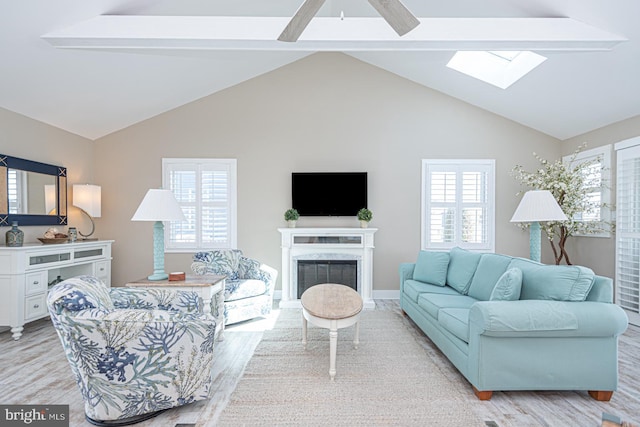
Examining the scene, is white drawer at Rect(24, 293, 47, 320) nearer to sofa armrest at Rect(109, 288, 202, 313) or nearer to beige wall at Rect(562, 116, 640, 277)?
sofa armrest at Rect(109, 288, 202, 313)

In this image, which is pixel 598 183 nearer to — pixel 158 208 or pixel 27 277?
pixel 158 208

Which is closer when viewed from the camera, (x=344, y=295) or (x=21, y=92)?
(x=344, y=295)

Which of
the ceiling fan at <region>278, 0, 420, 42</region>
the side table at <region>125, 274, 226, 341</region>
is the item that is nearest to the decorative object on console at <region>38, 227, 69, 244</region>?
the side table at <region>125, 274, 226, 341</region>

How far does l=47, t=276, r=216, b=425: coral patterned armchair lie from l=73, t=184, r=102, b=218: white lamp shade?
3.37m

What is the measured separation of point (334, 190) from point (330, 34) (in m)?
2.42

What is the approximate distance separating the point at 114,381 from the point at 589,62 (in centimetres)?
517

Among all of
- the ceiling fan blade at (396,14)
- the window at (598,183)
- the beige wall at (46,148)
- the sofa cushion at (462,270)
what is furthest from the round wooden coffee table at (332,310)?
the window at (598,183)

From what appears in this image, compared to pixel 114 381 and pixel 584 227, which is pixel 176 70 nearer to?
pixel 114 381

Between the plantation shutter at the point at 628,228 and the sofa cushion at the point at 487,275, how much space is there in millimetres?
2110

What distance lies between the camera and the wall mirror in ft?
12.3

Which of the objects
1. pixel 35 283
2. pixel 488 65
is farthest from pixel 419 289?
pixel 35 283

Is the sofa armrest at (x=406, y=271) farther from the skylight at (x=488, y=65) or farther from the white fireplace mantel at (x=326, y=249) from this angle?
the skylight at (x=488, y=65)

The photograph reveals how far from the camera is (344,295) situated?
127 inches

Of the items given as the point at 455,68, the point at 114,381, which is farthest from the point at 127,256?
the point at 455,68
